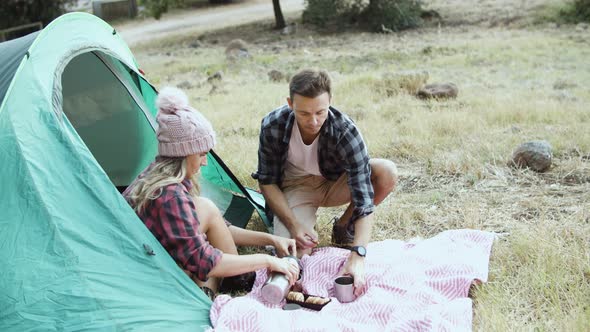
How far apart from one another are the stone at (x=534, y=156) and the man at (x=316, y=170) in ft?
5.82

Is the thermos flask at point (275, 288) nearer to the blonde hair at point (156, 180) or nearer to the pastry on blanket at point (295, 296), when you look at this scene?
the pastry on blanket at point (295, 296)

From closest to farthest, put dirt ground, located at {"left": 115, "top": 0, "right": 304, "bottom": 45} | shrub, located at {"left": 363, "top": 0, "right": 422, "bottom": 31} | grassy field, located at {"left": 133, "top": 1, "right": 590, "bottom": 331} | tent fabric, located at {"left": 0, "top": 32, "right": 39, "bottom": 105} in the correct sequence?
tent fabric, located at {"left": 0, "top": 32, "right": 39, "bottom": 105}, grassy field, located at {"left": 133, "top": 1, "right": 590, "bottom": 331}, shrub, located at {"left": 363, "top": 0, "right": 422, "bottom": 31}, dirt ground, located at {"left": 115, "top": 0, "right": 304, "bottom": 45}

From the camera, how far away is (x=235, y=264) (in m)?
3.08

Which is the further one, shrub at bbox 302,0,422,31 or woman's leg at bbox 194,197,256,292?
shrub at bbox 302,0,422,31

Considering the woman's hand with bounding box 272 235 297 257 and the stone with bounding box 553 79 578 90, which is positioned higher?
the woman's hand with bounding box 272 235 297 257

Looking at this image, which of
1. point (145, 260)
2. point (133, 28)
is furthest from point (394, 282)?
point (133, 28)

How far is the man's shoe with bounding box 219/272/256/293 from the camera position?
3514mm

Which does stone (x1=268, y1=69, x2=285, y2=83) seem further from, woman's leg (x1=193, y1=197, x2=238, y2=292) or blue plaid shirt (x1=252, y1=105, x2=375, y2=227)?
woman's leg (x1=193, y1=197, x2=238, y2=292)

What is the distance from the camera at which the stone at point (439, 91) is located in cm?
784

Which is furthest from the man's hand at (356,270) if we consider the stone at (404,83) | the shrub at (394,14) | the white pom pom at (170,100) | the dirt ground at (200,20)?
the dirt ground at (200,20)

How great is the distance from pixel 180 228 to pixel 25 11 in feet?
60.9

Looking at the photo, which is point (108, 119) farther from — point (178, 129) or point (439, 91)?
point (439, 91)

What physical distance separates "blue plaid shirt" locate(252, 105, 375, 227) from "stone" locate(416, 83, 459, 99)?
4189 millimetres

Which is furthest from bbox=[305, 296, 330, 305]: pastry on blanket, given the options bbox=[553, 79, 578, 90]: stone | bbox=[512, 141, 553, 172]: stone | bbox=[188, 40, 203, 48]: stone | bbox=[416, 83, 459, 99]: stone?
bbox=[188, 40, 203, 48]: stone
